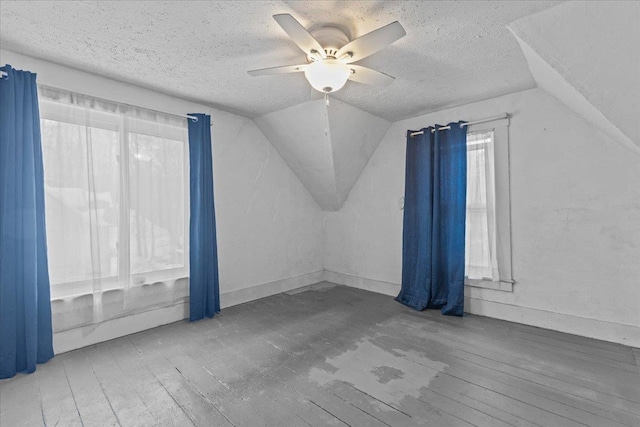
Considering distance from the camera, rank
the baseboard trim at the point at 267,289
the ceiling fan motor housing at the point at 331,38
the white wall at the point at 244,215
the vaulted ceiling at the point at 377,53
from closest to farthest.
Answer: the vaulted ceiling at the point at 377,53 < the ceiling fan motor housing at the point at 331,38 < the white wall at the point at 244,215 < the baseboard trim at the point at 267,289

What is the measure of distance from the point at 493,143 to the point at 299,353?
2.97 metres

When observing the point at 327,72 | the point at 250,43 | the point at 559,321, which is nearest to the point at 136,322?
the point at 250,43

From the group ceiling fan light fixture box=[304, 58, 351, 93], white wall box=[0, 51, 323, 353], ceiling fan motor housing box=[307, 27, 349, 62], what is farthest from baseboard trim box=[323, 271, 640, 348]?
ceiling fan motor housing box=[307, 27, 349, 62]

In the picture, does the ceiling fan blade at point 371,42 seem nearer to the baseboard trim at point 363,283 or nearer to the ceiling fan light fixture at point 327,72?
the ceiling fan light fixture at point 327,72

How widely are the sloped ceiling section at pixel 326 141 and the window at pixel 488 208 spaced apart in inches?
51.8

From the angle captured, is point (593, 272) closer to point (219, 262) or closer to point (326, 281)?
point (326, 281)

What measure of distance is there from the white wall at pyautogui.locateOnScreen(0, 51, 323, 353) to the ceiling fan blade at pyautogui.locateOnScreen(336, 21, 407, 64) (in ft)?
7.13

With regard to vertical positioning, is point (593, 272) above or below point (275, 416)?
above

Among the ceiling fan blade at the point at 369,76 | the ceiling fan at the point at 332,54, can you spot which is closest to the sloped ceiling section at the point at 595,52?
the ceiling fan blade at the point at 369,76

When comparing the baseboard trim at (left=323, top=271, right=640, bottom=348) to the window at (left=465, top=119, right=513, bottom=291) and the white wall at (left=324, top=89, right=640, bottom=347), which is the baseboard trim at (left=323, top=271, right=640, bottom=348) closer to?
the white wall at (left=324, top=89, right=640, bottom=347)

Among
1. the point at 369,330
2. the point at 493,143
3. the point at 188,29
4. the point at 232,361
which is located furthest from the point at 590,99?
the point at 232,361

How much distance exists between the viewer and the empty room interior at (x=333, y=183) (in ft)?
6.21

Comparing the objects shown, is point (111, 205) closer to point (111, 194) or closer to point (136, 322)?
point (111, 194)

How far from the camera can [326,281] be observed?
5035 mm
